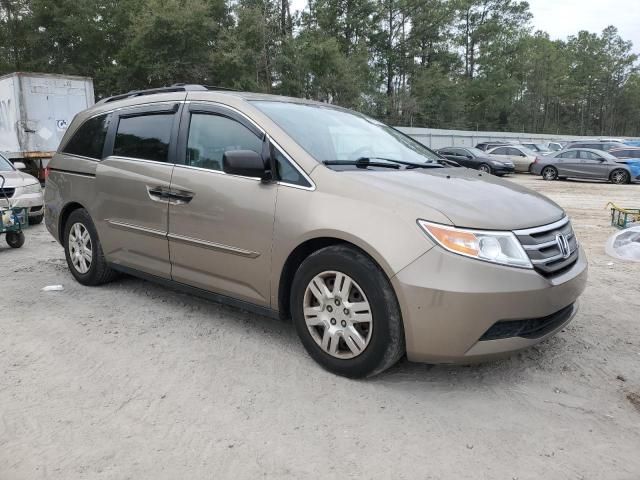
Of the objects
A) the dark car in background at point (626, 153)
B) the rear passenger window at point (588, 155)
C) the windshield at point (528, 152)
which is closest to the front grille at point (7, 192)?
Answer: the rear passenger window at point (588, 155)

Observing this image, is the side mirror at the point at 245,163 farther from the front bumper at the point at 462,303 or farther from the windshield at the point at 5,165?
the windshield at the point at 5,165

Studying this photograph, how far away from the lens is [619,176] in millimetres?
20062

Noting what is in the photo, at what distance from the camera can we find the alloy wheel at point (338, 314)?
304 centimetres

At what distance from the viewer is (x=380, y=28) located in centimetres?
4934

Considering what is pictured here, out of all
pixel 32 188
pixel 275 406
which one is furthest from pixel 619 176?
pixel 275 406

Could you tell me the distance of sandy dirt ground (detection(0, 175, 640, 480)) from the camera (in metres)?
2.42

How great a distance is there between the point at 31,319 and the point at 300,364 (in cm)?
236

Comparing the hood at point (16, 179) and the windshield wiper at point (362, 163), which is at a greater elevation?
the windshield wiper at point (362, 163)

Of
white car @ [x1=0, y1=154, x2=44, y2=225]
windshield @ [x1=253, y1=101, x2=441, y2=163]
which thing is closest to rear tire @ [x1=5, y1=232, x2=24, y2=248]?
white car @ [x1=0, y1=154, x2=44, y2=225]

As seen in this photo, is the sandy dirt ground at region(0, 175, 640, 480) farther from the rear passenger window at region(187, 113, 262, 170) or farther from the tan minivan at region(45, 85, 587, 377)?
the rear passenger window at region(187, 113, 262, 170)

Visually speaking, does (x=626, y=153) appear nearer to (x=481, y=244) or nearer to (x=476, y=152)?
(x=476, y=152)

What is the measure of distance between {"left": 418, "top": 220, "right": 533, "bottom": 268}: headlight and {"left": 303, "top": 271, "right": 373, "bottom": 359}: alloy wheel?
543mm

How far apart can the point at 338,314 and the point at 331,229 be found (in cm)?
51

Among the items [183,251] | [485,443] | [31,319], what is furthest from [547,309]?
[31,319]
